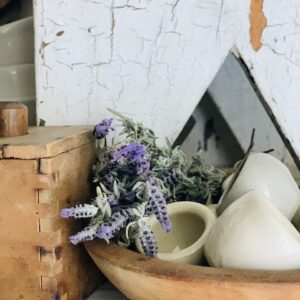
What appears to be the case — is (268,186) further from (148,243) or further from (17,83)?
(17,83)

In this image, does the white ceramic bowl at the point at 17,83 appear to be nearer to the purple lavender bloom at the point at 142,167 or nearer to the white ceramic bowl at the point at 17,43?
the white ceramic bowl at the point at 17,43

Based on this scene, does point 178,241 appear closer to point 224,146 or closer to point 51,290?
point 51,290

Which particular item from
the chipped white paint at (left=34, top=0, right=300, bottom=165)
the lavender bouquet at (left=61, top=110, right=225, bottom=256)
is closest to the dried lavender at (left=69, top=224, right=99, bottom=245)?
the lavender bouquet at (left=61, top=110, right=225, bottom=256)

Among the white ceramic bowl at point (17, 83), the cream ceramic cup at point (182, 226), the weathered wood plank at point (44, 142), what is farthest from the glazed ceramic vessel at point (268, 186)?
the white ceramic bowl at point (17, 83)

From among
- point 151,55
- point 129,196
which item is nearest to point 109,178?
point 129,196

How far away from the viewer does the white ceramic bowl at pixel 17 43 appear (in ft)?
1.69

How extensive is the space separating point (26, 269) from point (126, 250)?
0.08 meters

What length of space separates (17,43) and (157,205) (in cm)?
26

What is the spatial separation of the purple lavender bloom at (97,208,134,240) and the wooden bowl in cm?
1

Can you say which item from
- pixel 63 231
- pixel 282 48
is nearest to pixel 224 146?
pixel 282 48

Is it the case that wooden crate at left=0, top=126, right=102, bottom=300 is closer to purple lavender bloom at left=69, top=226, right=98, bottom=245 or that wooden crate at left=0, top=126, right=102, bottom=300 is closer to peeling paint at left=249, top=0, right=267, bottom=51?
purple lavender bloom at left=69, top=226, right=98, bottom=245

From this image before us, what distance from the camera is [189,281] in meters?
0.30

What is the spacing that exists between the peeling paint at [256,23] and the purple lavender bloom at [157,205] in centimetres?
18

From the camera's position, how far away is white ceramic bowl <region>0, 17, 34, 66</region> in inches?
20.3
